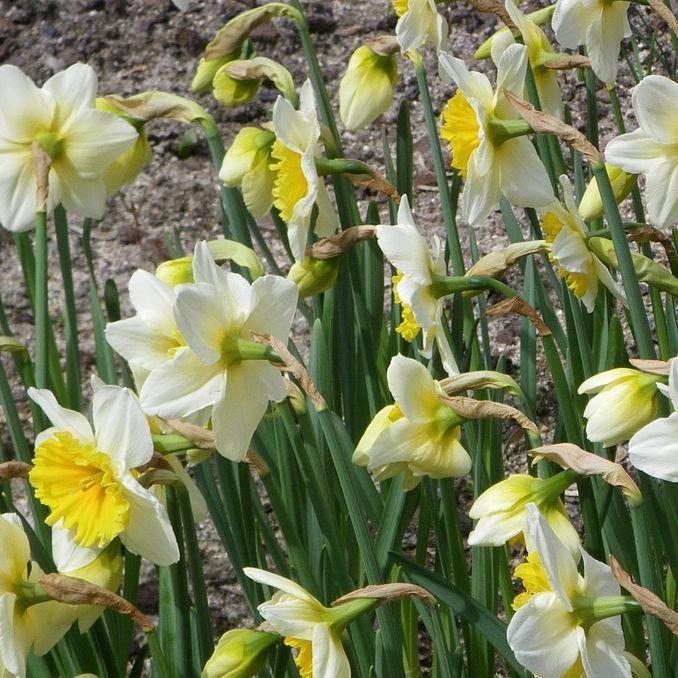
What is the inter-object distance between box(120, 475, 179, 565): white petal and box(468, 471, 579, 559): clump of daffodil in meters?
0.34

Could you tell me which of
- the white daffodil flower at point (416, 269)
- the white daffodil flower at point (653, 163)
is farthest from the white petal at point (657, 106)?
the white daffodil flower at point (416, 269)

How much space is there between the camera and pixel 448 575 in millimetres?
1714

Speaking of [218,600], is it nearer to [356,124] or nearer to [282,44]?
[356,124]

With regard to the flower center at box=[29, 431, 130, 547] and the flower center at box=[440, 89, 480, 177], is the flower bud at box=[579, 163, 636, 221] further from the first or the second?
the flower center at box=[29, 431, 130, 547]

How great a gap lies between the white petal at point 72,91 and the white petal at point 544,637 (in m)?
0.93

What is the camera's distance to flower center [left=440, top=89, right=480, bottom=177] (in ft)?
5.13

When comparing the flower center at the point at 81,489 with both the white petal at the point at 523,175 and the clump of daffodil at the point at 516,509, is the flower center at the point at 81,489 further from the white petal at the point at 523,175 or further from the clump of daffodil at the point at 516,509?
the white petal at the point at 523,175

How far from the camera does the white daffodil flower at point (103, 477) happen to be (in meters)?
1.18

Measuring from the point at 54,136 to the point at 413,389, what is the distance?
656 millimetres

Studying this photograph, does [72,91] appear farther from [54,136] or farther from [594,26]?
[594,26]

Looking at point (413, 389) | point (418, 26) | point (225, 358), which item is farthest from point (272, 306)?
point (418, 26)

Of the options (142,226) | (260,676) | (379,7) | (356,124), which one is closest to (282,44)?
(379,7)

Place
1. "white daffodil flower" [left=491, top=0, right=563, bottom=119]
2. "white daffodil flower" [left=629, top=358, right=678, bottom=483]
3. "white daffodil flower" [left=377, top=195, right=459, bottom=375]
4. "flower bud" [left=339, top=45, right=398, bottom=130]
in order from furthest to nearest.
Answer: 1. "flower bud" [left=339, top=45, right=398, bottom=130]
2. "white daffodil flower" [left=491, top=0, right=563, bottom=119]
3. "white daffodil flower" [left=377, top=195, right=459, bottom=375]
4. "white daffodil flower" [left=629, top=358, right=678, bottom=483]

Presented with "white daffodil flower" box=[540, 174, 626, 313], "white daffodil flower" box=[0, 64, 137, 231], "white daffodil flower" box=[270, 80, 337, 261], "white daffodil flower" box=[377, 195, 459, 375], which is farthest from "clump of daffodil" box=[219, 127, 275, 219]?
"white daffodil flower" box=[540, 174, 626, 313]
